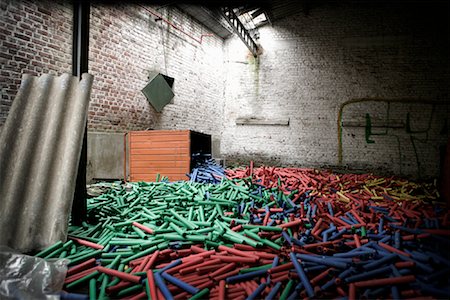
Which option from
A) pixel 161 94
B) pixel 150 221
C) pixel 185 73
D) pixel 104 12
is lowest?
pixel 150 221

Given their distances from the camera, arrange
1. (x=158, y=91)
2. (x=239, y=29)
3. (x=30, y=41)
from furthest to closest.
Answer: (x=239, y=29)
(x=158, y=91)
(x=30, y=41)

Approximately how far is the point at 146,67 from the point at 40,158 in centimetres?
588

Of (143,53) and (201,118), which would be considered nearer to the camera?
(143,53)

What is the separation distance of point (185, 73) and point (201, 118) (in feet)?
6.39

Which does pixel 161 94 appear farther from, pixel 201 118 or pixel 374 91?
pixel 374 91

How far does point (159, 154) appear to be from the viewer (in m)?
7.05

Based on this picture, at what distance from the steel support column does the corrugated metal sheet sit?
268 inches

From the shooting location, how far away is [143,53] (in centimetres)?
820

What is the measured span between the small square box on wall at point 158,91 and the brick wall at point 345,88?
12.4ft

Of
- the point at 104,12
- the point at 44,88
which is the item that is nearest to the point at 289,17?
the point at 104,12

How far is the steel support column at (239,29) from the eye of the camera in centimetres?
895

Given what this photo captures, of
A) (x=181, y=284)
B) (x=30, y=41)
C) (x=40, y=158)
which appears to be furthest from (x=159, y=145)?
(x=181, y=284)

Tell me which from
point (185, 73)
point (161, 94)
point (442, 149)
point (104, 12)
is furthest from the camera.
Result: point (185, 73)

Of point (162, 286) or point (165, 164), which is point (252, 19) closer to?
point (165, 164)
